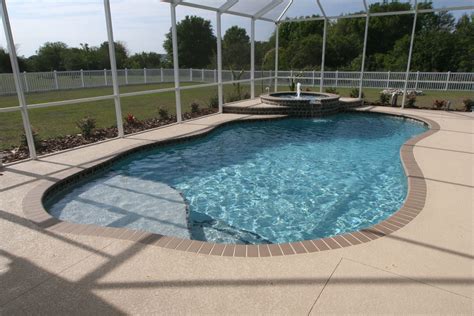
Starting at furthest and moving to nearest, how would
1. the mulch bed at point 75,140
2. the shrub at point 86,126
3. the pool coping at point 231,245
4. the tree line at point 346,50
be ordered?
the tree line at point 346,50, the shrub at point 86,126, the mulch bed at point 75,140, the pool coping at point 231,245

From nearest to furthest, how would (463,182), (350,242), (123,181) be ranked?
(350,242)
(463,182)
(123,181)

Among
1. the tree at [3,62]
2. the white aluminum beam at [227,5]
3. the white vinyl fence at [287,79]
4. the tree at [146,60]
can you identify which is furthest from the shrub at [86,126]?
the tree at [146,60]

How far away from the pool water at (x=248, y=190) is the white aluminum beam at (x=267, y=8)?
A: 20.2 feet

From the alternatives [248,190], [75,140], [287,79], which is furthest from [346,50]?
[248,190]

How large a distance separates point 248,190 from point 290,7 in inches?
420

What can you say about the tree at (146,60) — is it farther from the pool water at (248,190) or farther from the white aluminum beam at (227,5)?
the pool water at (248,190)

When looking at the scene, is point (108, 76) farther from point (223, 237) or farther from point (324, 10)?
point (223, 237)

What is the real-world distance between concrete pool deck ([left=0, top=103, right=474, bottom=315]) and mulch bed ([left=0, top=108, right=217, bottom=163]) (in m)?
3.35

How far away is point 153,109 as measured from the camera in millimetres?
13164

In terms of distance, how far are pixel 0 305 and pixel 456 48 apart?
30.6 meters

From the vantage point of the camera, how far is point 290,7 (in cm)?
1356

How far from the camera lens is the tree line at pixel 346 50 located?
985 inches

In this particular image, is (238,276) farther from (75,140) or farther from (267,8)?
(267,8)

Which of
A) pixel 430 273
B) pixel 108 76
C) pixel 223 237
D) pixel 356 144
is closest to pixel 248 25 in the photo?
pixel 356 144
